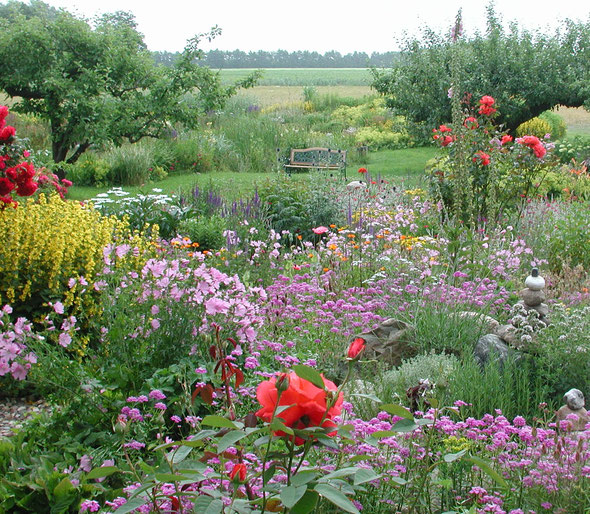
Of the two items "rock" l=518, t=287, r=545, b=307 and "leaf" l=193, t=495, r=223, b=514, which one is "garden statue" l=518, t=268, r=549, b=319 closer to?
"rock" l=518, t=287, r=545, b=307

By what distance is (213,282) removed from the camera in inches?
125

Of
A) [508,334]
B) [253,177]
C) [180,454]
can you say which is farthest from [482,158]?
[253,177]

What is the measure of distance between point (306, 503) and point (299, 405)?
0.19m

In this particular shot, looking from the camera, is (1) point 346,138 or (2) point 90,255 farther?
(1) point 346,138

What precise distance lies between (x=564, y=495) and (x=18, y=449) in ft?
7.48

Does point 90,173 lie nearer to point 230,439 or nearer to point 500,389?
point 500,389

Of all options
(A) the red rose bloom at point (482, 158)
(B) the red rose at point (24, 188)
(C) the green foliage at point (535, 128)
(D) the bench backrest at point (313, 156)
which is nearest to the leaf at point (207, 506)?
(B) the red rose at point (24, 188)

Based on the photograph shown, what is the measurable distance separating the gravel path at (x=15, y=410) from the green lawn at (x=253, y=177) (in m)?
5.53

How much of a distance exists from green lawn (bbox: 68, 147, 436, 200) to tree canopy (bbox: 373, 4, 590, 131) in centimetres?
170

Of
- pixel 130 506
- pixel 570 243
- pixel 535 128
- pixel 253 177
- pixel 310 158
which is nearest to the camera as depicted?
pixel 130 506

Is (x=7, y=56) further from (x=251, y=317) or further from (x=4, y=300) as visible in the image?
(x=251, y=317)

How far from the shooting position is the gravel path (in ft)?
11.8

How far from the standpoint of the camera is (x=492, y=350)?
3984mm

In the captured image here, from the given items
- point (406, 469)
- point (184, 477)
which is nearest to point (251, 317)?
point (406, 469)
